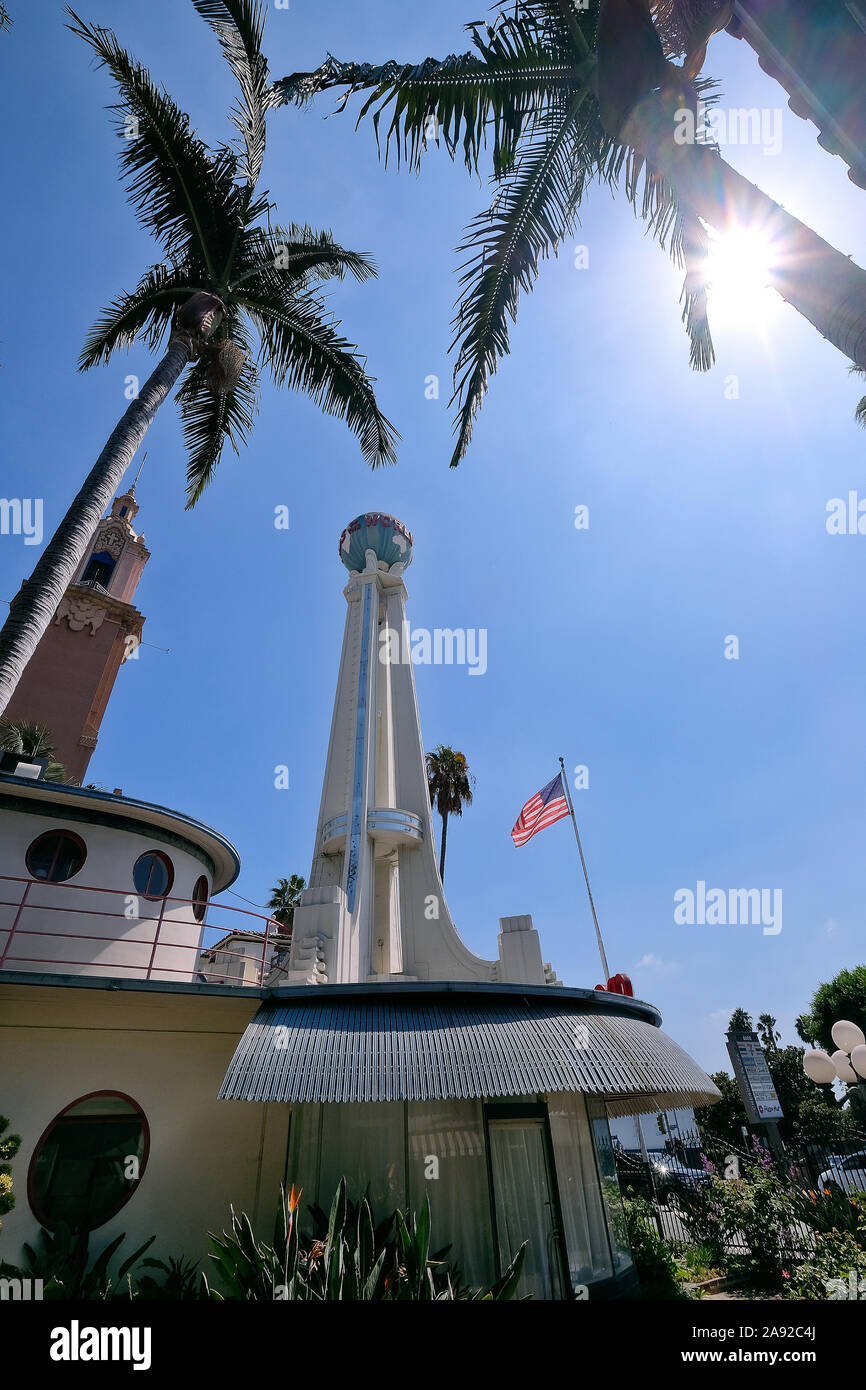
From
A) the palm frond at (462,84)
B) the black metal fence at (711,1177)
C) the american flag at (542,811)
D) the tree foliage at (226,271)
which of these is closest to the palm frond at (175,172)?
the tree foliage at (226,271)

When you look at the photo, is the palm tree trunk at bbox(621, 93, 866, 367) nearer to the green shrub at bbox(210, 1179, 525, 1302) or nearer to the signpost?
the green shrub at bbox(210, 1179, 525, 1302)

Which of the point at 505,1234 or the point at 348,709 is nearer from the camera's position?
the point at 505,1234

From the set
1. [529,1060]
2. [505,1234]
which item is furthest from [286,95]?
[505,1234]

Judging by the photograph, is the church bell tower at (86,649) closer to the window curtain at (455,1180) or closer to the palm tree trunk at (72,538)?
the palm tree trunk at (72,538)

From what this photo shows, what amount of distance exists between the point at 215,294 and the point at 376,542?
1117 cm

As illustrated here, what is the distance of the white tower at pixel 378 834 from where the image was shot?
43.7 ft

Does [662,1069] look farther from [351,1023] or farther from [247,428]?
[247,428]

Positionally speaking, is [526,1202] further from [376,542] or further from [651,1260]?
[376,542]

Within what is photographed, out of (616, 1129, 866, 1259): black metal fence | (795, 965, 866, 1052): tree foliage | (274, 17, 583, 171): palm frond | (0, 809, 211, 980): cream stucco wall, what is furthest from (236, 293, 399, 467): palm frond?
(795, 965, 866, 1052): tree foliage

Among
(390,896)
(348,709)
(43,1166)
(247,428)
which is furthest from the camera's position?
(348,709)

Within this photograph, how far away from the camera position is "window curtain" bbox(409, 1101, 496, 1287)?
7.95 m
